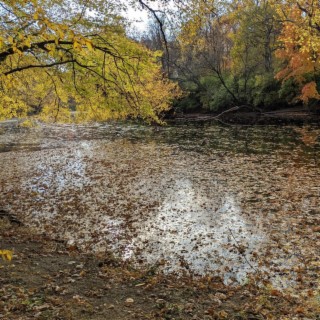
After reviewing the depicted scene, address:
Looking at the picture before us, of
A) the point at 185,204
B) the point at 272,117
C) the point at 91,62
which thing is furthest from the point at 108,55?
the point at 272,117

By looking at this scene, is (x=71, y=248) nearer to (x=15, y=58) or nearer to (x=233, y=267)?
(x=233, y=267)

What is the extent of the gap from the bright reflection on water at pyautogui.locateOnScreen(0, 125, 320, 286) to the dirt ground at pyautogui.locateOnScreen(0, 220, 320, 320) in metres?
0.59

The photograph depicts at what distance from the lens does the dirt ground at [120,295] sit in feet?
16.4

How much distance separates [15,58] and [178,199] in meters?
8.51

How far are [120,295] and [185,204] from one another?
574 centimetres

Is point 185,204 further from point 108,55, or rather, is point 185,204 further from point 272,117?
point 272,117

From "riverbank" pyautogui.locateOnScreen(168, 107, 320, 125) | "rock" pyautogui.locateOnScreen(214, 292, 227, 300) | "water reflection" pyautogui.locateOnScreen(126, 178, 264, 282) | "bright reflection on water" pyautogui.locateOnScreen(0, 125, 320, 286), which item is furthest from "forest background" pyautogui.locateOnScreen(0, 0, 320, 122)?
"rock" pyautogui.locateOnScreen(214, 292, 227, 300)

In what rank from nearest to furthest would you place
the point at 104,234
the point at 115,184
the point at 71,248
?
the point at 71,248
the point at 104,234
the point at 115,184

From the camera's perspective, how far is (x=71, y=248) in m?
7.96

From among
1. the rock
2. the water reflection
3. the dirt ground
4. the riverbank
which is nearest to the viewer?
the dirt ground

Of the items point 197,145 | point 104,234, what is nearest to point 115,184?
point 104,234

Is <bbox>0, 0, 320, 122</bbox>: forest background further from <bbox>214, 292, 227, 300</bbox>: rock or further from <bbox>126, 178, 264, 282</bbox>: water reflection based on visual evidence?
<bbox>214, 292, 227, 300</bbox>: rock

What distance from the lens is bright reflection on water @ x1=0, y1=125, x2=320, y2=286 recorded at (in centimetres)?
743

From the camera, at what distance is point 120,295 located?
5.65 m
